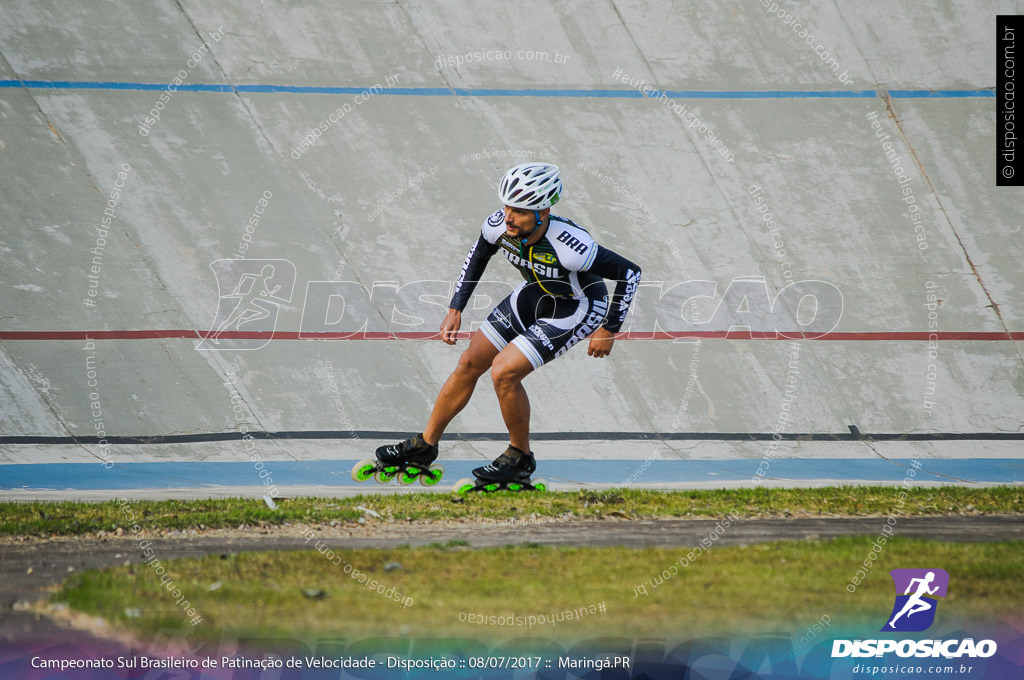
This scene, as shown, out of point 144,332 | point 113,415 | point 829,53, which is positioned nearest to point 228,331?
point 144,332

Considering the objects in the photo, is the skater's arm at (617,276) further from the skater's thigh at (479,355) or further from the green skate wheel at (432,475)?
the green skate wheel at (432,475)

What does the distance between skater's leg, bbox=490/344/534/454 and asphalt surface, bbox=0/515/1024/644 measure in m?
0.60

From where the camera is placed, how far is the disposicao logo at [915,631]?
3.71 m

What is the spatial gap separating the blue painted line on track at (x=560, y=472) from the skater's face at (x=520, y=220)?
2273 millimetres

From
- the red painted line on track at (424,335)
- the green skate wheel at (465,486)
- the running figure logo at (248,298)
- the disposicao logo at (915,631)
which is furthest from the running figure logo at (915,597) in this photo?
the running figure logo at (248,298)

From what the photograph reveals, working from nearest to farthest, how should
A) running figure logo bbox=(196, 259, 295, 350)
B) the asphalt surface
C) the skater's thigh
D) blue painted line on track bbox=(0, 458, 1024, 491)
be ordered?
the asphalt surface → the skater's thigh → blue painted line on track bbox=(0, 458, 1024, 491) → running figure logo bbox=(196, 259, 295, 350)

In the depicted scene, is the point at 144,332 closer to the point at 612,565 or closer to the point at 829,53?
the point at 612,565

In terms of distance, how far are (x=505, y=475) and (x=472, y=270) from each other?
1338 mm

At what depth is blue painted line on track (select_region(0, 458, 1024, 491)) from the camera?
6.21 meters

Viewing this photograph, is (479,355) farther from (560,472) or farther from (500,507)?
(560,472)

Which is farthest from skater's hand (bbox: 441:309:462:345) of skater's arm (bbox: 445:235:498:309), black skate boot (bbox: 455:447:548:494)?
black skate boot (bbox: 455:447:548:494)

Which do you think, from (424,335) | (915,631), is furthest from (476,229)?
(915,631)

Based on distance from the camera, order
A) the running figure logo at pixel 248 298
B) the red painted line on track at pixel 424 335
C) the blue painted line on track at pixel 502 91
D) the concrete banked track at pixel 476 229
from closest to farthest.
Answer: the concrete banked track at pixel 476 229 → the red painted line on track at pixel 424 335 → the running figure logo at pixel 248 298 → the blue painted line on track at pixel 502 91

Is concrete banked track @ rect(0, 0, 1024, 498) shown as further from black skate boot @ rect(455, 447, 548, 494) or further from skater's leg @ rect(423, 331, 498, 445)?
skater's leg @ rect(423, 331, 498, 445)
